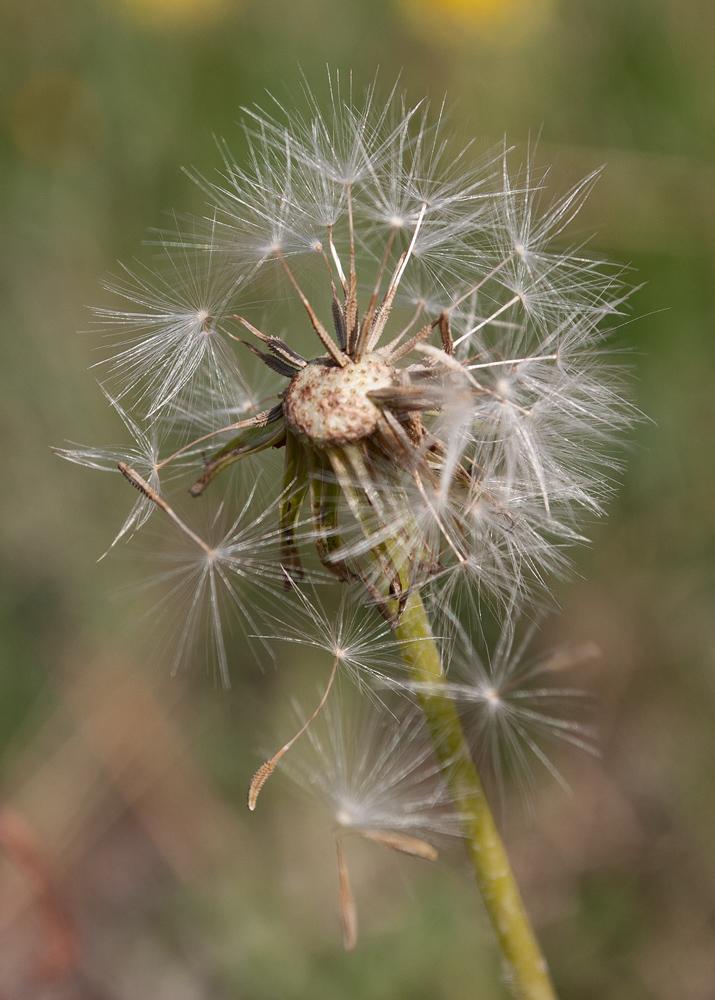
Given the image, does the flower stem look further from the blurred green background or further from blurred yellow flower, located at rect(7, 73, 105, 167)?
blurred yellow flower, located at rect(7, 73, 105, 167)

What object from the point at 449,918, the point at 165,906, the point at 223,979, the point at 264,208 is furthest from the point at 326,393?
the point at 165,906

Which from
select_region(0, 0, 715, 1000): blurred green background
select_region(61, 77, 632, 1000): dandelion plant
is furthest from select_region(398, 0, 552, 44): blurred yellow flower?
select_region(61, 77, 632, 1000): dandelion plant

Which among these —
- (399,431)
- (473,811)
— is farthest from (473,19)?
(473,811)

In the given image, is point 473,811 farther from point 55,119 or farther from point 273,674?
point 55,119

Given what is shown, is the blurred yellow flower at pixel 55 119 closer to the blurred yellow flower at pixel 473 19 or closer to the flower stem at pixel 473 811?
the blurred yellow flower at pixel 473 19

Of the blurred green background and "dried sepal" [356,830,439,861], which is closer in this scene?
"dried sepal" [356,830,439,861]

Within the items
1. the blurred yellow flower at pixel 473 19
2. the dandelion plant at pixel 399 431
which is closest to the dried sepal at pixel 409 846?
the dandelion plant at pixel 399 431

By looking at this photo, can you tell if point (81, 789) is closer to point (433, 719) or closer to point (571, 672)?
point (571, 672)
